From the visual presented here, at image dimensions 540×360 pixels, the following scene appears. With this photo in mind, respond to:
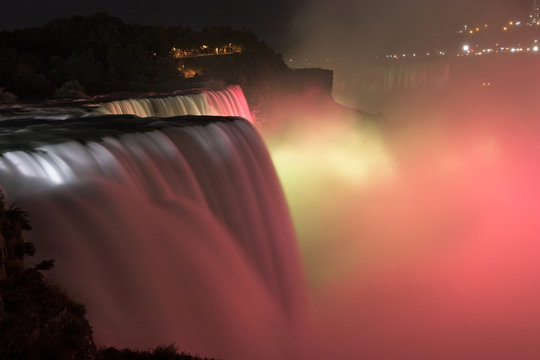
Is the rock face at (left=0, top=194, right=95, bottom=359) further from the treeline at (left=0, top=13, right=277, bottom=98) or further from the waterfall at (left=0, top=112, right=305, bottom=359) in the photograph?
the treeline at (left=0, top=13, right=277, bottom=98)

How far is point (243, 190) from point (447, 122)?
150ft

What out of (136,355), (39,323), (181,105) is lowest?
(136,355)

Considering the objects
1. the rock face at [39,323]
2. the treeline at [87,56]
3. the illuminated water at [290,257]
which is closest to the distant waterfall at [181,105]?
the illuminated water at [290,257]

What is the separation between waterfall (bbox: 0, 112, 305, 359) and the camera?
653 centimetres

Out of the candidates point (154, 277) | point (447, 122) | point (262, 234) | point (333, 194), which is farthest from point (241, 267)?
point (447, 122)

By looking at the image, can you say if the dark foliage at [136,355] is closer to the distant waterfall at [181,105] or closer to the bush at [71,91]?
the distant waterfall at [181,105]

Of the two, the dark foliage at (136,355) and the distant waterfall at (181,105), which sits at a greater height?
the distant waterfall at (181,105)

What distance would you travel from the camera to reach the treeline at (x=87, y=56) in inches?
851

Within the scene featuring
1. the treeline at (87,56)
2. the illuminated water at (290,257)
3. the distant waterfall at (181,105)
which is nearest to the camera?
the illuminated water at (290,257)

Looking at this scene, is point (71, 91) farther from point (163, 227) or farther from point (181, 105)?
point (163, 227)

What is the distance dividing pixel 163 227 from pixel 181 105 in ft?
28.7

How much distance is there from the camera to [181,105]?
53.5 ft

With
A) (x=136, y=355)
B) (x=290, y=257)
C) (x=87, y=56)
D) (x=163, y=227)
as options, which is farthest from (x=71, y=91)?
(x=136, y=355)

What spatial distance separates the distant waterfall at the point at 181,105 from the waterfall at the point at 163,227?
2524mm
